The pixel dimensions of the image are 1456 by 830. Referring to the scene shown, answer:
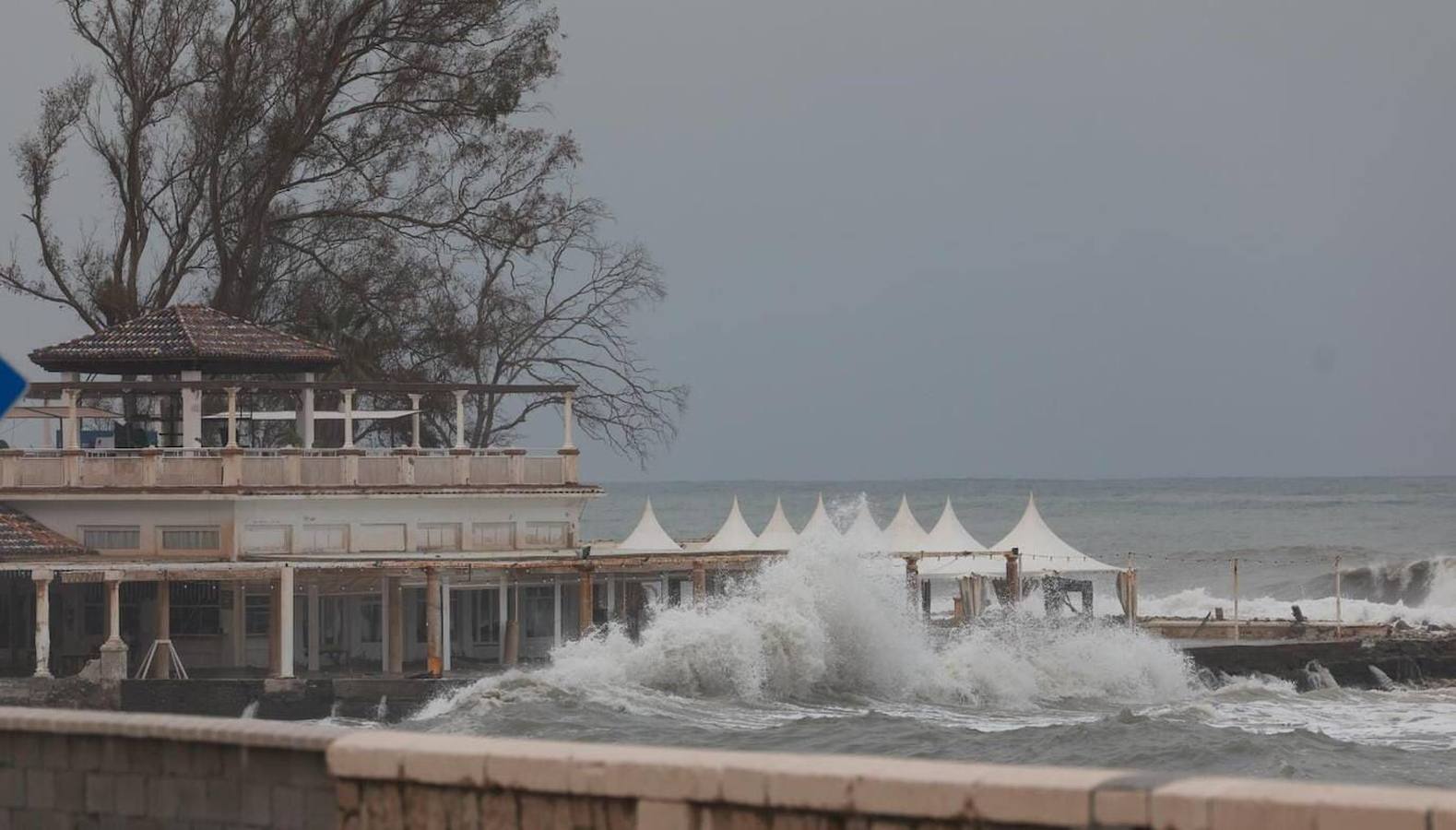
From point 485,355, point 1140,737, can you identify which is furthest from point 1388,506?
point 1140,737

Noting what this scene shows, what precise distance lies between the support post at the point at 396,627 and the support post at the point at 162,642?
129 inches

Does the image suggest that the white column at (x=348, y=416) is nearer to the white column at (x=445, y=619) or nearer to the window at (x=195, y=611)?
the white column at (x=445, y=619)

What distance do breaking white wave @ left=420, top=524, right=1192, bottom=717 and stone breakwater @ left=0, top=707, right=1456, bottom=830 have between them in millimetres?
21264

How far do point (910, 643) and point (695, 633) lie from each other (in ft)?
14.4

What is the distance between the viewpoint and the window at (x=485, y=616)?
39.2 metres

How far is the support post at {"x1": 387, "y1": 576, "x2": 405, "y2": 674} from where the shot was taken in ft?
117

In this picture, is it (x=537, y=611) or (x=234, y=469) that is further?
(x=537, y=611)

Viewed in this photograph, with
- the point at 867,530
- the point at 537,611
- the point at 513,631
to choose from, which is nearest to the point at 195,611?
the point at 513,631

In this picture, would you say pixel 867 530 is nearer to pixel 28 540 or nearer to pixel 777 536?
pixel 777 536

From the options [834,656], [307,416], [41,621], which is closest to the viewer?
[41,621]

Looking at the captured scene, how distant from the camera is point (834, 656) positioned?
39000 mm

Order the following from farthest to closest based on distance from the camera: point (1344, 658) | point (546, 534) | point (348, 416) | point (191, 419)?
1. point (1344, 658)
2. point (546, 534)
3. point (191, 419)
4. point (348, 416)

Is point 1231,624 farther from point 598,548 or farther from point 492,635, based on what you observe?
point 492,635

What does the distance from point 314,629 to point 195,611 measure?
5.94ft
